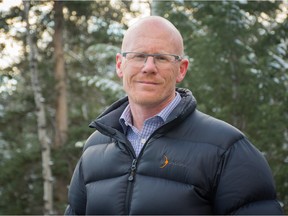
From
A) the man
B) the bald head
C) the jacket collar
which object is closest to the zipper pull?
the man

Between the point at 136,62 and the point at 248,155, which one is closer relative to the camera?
the point at 248,155

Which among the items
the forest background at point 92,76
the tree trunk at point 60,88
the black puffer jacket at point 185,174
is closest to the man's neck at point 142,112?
the black puffer jacket at point 185,174

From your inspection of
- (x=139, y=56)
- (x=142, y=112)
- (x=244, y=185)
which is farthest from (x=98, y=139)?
(x=244, y=185)

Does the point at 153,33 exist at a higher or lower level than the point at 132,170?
higher

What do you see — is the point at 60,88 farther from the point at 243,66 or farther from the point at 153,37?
the point at 153,37

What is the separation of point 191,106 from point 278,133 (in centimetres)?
401

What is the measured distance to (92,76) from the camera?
315 inches

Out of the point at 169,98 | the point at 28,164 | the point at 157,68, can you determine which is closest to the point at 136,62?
the point at 157,68

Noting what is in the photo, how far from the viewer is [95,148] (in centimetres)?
246

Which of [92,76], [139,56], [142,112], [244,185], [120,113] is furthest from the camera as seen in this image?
[92,76]

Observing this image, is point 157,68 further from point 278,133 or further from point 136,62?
point 278,133

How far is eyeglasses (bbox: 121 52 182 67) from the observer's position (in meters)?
2.18

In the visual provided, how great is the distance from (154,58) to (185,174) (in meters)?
0.64

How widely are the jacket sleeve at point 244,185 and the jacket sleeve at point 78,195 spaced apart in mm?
881
